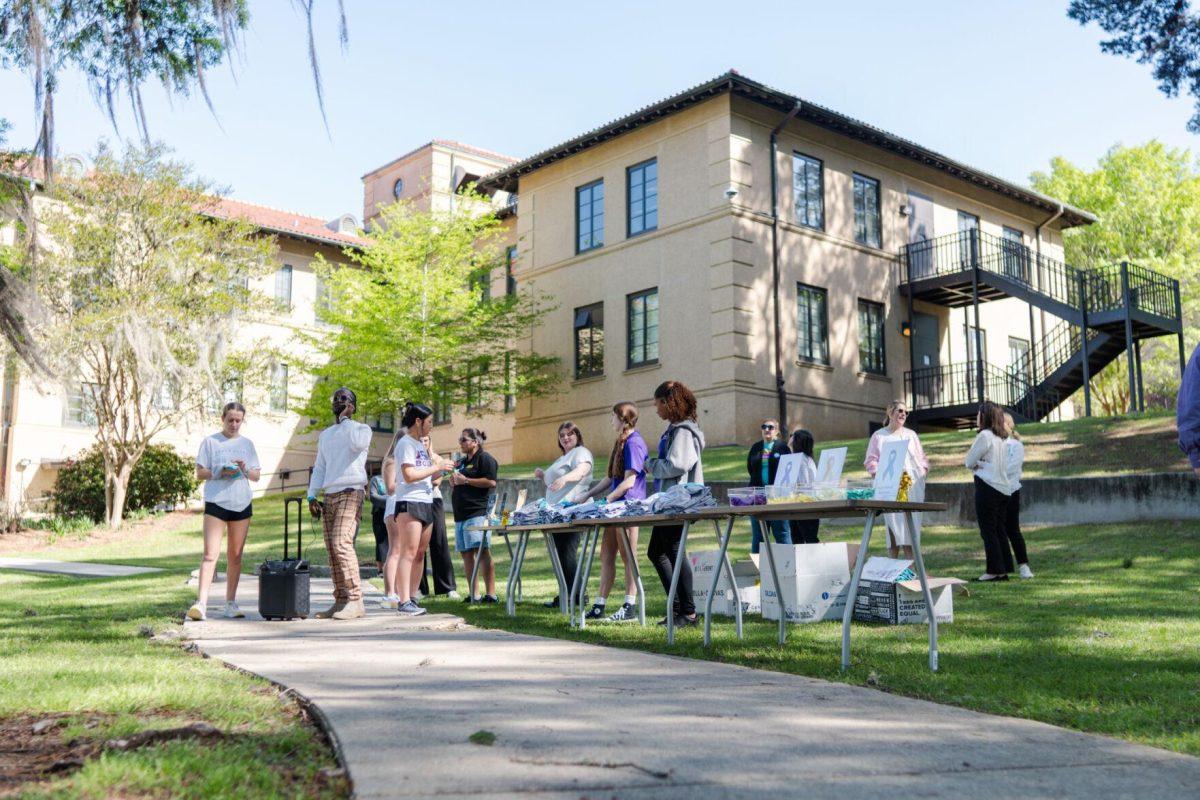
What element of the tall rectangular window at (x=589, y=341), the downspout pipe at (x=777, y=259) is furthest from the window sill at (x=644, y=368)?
the downspout pipe at (x=777, y=259)

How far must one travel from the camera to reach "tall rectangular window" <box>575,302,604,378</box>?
1155 inches

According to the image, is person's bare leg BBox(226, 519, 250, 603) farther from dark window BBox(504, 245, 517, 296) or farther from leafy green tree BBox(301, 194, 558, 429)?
dark window BBox(504, 245, 517, 296)

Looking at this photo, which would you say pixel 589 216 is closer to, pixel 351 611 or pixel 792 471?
pixel 351 611

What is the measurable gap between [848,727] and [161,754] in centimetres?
259

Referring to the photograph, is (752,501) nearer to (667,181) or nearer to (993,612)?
(993,612)

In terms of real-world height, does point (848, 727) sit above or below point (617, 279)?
below

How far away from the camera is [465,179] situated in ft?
122

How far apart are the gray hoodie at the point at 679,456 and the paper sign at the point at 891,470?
7.11 ft

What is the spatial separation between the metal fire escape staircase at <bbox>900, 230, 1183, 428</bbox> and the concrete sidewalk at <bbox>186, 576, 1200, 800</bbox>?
21.1 metres

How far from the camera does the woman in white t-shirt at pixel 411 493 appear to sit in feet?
32.4

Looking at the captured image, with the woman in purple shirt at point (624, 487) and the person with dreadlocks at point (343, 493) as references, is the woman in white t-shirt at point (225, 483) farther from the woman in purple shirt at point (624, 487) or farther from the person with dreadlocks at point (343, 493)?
the woman in purple shirt at point (624, 487)

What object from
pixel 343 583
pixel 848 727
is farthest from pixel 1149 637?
pixel 343 583

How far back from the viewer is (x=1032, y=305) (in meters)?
28.4

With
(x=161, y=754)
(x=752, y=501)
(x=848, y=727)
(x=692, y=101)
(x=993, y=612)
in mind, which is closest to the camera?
(x=161, y=754)
